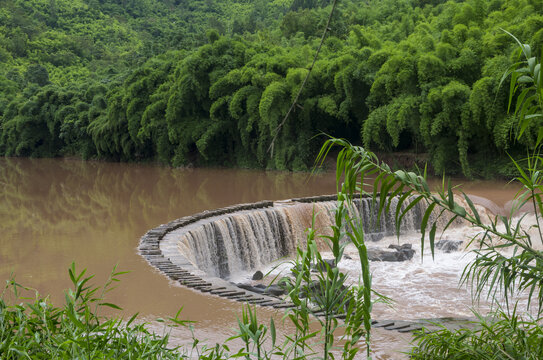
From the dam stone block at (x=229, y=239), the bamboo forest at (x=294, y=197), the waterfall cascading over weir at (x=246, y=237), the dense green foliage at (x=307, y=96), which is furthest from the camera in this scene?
the dense green foliage at (x=307, y=96)

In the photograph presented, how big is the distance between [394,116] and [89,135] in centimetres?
1444

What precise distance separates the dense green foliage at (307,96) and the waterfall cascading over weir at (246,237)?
373 centimetres

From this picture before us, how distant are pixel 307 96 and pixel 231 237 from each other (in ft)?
30.8

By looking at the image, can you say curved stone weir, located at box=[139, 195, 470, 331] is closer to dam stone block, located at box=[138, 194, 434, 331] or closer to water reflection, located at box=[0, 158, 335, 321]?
dam stone block, located at box=[138, 194, 434, 331]

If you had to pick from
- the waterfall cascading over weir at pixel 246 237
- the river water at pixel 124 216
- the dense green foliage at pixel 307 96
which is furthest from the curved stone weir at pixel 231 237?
the dense green foliage at pixel 307 96

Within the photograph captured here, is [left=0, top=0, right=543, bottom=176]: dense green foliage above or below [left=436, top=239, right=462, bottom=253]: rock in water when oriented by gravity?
above

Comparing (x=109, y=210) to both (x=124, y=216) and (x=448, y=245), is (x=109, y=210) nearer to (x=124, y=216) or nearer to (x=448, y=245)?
(x=124, y=216)

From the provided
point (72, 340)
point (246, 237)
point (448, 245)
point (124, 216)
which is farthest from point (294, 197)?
point (72, 340)

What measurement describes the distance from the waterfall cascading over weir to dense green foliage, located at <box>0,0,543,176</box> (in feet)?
12.2

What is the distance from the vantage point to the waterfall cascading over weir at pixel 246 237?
979 cm

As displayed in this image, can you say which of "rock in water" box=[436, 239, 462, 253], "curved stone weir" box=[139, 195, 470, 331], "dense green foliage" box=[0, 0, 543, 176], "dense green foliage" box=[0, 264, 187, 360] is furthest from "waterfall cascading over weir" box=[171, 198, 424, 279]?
"dense green foliage" box=[0, 264, 187, 360]

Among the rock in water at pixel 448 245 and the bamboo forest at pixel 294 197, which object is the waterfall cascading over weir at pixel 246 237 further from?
the rock in water at pixel 448 245

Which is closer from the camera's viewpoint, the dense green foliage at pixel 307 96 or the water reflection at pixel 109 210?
the water reflection at pixel 109 210

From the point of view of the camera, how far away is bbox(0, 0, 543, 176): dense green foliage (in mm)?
15328
